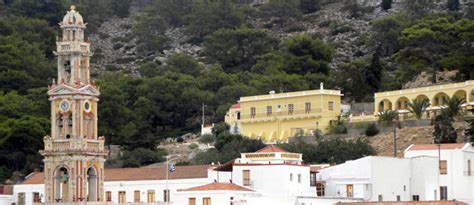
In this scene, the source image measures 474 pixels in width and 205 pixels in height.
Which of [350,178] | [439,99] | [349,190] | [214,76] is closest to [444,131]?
[439,99]

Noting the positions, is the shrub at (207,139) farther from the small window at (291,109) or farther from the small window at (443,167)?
the small window at (443,167)

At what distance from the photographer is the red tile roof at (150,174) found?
93.9 m

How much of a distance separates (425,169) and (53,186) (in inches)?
864

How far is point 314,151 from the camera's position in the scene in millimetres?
108750

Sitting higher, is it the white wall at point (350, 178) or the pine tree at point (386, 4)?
the pine tree at point (386, 4)

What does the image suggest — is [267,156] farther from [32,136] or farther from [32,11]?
[32,11]

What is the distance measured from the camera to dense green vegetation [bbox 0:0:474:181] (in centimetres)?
11600

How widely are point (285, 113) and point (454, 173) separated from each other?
1324 inches

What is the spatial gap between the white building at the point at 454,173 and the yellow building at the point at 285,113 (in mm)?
29719

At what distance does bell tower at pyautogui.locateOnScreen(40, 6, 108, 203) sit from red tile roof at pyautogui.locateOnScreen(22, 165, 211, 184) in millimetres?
6000

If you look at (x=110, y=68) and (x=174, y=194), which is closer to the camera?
(x=174, y=194)

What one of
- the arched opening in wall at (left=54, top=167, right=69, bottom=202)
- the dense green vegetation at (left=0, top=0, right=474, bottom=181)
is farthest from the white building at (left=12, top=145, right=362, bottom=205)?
the dense green vegetation at (left=0, top=0, right=474, bottom=181)

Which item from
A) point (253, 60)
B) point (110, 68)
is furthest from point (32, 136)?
point (110, 68)

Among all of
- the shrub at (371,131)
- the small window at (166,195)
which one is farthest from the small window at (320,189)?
the shrub at (371,131)
